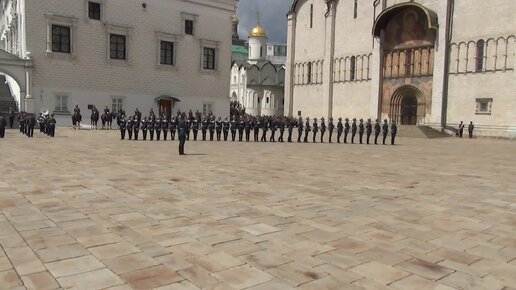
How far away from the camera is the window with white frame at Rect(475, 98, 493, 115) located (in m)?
30.6

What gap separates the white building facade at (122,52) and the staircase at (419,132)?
15.1 m

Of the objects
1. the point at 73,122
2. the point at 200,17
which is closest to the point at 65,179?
the point at 73,122

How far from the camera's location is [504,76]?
2958cm

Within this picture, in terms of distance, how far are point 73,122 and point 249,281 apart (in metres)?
26.5

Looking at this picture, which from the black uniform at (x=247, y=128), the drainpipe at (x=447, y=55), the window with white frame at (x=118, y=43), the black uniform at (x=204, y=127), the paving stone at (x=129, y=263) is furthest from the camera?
the drainpipe at (x=447, y=55)

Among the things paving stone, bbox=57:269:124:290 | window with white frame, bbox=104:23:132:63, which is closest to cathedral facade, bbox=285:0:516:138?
window with white frame, bbox=104:23:132:63

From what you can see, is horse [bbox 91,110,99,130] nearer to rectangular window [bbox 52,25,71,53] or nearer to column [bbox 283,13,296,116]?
rectangular window [bbox 52,25,71,53]

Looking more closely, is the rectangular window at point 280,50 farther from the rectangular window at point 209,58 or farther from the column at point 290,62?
the rectangular window at point 209,58

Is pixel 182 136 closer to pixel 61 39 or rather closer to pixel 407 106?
pixel 61 39

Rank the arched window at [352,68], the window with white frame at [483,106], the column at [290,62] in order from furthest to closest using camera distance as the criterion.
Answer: the column at [290,62], the arched window at [352,68], the window with white frame at [483,106]

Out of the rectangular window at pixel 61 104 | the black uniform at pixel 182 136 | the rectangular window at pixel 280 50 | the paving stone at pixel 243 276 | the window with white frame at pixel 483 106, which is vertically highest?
the rectangular window at pixel 280 50

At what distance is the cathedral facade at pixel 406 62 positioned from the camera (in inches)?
1188

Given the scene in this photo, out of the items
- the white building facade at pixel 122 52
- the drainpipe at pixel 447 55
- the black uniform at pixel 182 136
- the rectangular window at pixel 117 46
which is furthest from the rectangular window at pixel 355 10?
the black uniform at pixel 182 136

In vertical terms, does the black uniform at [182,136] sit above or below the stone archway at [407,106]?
below
